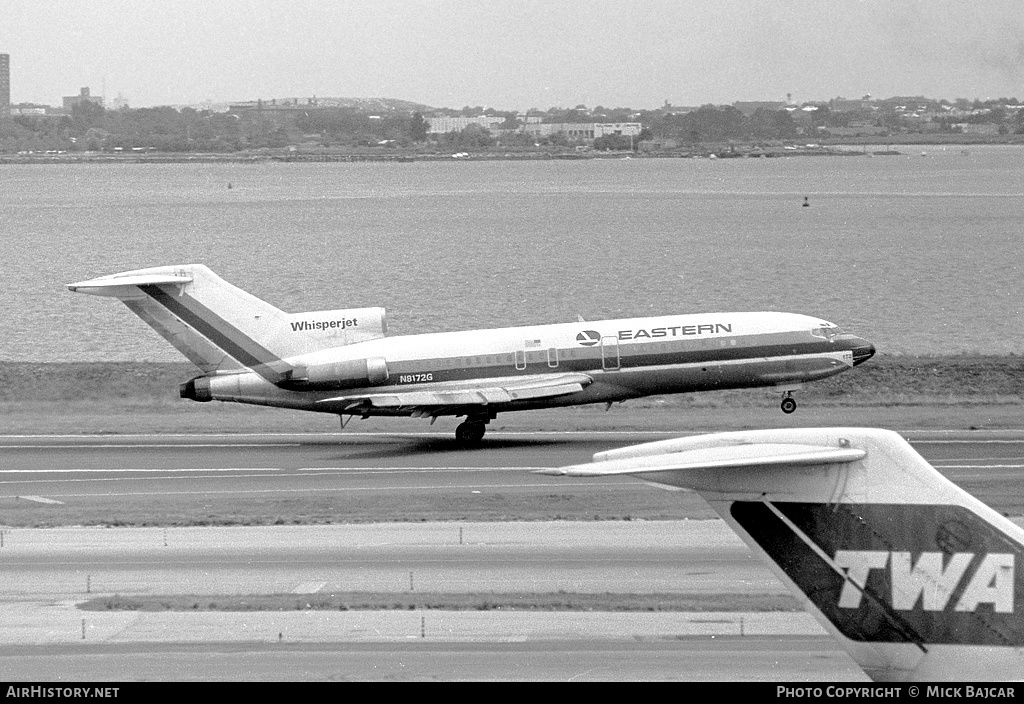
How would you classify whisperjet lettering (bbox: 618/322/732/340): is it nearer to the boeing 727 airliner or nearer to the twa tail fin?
the boeing 727 airliner

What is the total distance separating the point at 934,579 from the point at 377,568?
16.8 meters

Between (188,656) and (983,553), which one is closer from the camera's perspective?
(983,553)

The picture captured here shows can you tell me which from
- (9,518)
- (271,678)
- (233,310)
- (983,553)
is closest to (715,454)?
(983,553)

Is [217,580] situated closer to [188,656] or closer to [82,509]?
[188,656]

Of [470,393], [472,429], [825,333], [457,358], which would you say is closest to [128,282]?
[457,358]

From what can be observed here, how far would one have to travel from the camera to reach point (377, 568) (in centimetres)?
2844

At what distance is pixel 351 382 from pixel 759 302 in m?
67.6

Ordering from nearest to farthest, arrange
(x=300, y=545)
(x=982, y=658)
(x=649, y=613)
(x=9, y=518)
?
(x=982, y=658) < (x=649, y=613) < (x=300, y=545) < (x=9, y=518)

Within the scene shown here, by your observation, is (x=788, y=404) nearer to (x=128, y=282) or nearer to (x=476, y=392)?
(x=476, y=392)

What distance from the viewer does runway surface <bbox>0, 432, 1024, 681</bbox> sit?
21.0 m

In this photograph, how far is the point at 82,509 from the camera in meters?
36.0

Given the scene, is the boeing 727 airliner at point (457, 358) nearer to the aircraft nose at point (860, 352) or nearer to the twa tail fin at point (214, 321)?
the twa tail fin at point (214, 321)

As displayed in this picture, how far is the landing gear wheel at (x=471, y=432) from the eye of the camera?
45.1 metres

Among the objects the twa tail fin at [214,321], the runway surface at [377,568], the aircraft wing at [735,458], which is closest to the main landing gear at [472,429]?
the runway surface at [377,568]
